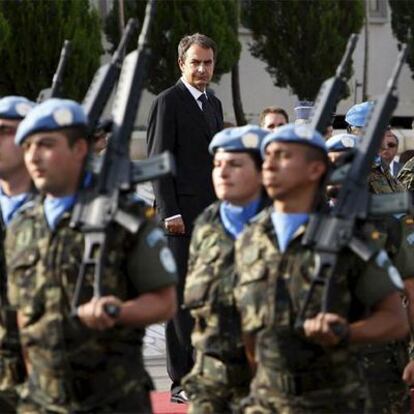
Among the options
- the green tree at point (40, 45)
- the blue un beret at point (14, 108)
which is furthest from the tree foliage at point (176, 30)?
the blue un beret at point (14, 108)

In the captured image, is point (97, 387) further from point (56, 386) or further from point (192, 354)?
point (192, 354)

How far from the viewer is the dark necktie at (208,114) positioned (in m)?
9.06

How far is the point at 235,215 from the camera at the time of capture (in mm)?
6500

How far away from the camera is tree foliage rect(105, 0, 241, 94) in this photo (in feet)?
99.6

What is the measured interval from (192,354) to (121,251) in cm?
329

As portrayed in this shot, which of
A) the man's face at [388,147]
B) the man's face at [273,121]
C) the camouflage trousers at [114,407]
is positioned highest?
the man's face at [273,121]

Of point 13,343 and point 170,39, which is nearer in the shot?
point 13,343

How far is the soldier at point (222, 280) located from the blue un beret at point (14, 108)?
83 cm

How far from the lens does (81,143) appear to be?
567cm

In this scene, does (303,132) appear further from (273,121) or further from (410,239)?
(273,121)

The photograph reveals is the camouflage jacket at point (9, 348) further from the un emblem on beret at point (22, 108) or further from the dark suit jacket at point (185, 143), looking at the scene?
the dark suit jacket at point (185, 143)

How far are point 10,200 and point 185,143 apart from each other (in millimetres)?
2554

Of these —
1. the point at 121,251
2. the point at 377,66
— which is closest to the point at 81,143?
the point at 121,251

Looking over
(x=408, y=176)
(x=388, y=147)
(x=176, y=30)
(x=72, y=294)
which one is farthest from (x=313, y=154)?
(x=176, y=30)
